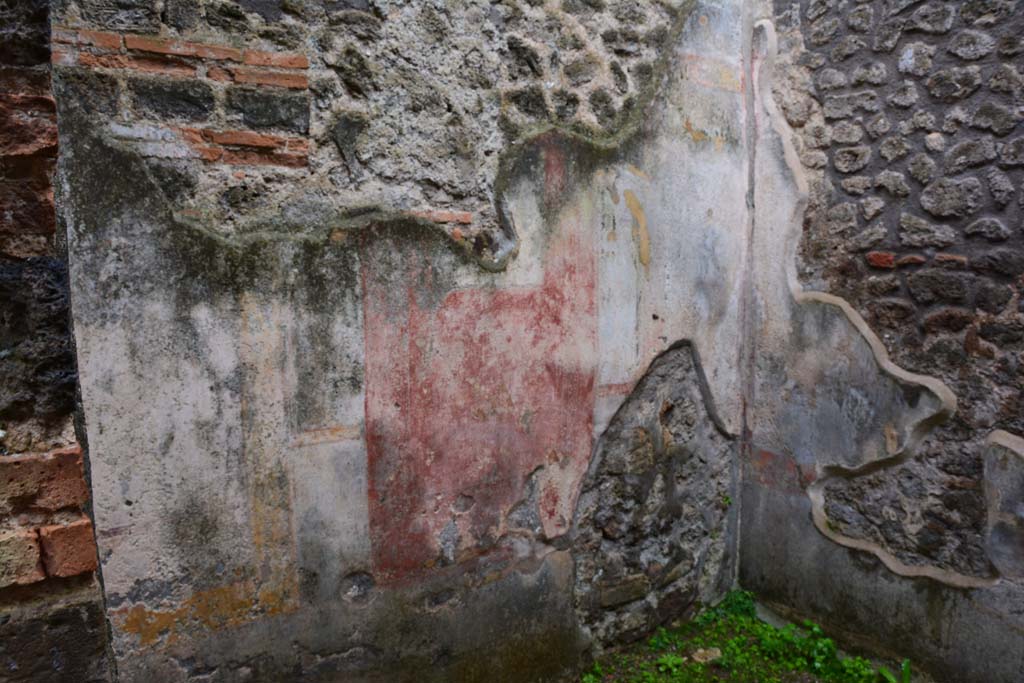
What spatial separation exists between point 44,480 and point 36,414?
0.42ft

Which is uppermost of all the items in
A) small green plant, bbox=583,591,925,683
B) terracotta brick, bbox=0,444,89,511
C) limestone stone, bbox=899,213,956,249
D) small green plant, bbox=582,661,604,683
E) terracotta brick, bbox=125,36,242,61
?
terracotta brick, bbox=125,36,242,61

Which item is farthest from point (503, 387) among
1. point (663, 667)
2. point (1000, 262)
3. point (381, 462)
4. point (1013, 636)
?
point (1013, 636)

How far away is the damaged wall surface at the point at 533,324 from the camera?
1.95 meters

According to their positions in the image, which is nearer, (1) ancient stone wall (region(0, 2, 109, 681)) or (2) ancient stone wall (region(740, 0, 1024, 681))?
(1) ancient stone wall (region(0, 2, 109, 681))

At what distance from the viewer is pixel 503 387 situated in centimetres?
260

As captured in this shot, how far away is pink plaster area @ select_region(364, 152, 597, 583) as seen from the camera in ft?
7.64

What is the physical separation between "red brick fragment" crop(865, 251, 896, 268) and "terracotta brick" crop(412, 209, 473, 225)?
5.63 ft

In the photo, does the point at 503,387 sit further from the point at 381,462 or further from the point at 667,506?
the point at 667,506

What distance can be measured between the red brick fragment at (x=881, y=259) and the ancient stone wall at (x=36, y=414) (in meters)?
2.85

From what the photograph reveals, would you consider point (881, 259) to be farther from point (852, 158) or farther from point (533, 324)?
point (533, 324)

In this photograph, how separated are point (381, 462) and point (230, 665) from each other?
0.75m

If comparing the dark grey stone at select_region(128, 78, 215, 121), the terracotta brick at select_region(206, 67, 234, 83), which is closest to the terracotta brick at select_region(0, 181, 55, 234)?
the dark grey stone at select_region(128, 78, 215, 121)

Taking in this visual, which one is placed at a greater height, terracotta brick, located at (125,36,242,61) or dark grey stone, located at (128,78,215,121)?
terracotta brick, located at (125,36,242,61)

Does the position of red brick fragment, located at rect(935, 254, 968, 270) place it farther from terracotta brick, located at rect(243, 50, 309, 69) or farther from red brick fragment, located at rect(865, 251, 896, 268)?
terracotta brick, located at rect(243, 50, 309, 69)
